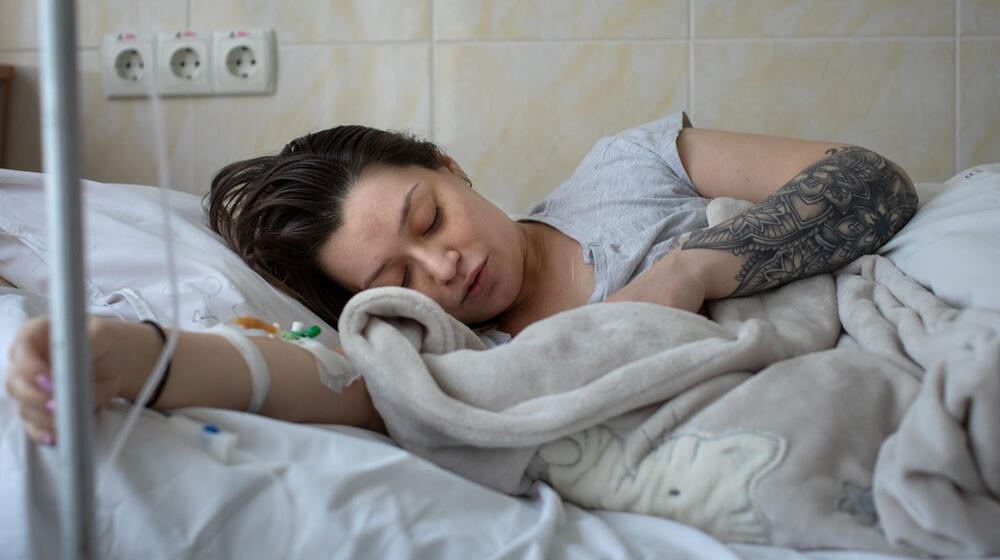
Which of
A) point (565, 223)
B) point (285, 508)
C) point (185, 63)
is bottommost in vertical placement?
point (285, 508)

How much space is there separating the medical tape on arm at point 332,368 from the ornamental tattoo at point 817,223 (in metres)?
0.42

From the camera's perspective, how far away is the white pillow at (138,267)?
0.92 metres

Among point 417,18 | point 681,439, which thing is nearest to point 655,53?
point 417,18

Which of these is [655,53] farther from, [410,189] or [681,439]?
[681,439]

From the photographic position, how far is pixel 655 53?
5.17 ft

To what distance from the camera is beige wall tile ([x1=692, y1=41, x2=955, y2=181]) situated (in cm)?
155

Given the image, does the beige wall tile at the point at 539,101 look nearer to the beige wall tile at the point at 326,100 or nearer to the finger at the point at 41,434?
the beige wall tile at the point at 326,100

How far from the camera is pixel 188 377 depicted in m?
0.62

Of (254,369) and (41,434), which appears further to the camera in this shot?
(254,369)

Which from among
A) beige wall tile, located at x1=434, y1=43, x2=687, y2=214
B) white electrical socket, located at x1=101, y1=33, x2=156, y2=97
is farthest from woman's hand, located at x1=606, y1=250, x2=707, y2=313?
white electrical socket, located at x1=101, y1=33, x2=156, y2=97

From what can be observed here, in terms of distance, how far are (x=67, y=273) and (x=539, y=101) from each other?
4.13 ft

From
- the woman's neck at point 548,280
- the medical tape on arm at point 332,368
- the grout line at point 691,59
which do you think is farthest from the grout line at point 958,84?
the medical tape on arm at point 332,368

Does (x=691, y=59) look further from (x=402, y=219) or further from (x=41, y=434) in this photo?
(x=41, y=434)

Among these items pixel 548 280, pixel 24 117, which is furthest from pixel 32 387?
pixel 24 117
